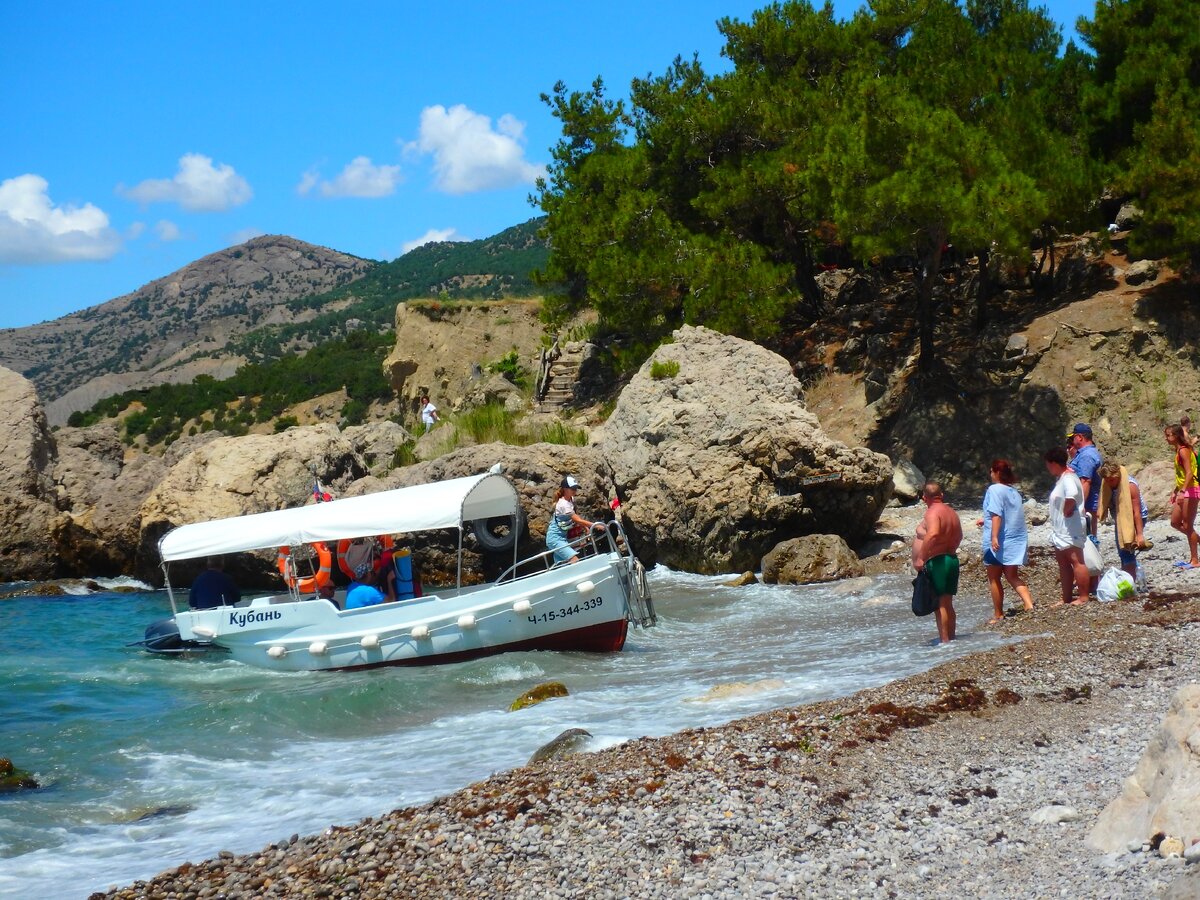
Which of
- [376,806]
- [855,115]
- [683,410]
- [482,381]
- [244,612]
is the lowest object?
[376,806]

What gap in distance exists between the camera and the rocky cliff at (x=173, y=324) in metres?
111

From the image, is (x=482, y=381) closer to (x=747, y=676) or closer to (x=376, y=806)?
(x=747, y=676)

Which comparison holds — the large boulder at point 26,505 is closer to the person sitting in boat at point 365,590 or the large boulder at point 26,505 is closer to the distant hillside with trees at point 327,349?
the person sitting in boat at point 365,590

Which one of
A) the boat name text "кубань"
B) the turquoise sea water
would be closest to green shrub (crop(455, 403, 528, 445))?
the turquoise sea water

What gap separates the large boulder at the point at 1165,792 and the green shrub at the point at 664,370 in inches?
686

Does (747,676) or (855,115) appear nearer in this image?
(747,676)

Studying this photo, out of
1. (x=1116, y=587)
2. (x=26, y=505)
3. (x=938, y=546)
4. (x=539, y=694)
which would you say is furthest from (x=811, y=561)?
(x=26, y=505)

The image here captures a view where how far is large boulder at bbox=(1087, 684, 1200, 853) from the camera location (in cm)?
512

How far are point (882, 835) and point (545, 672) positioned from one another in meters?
7.40

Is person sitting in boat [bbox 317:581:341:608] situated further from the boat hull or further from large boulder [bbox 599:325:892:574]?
large boulder [bbox 599:325:892:574]

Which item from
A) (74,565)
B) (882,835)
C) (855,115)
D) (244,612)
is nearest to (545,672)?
(244,612)

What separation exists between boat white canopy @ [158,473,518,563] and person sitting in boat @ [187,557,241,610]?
0.95 m

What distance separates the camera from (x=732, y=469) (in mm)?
20594

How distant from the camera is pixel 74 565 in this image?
91.5 feet
